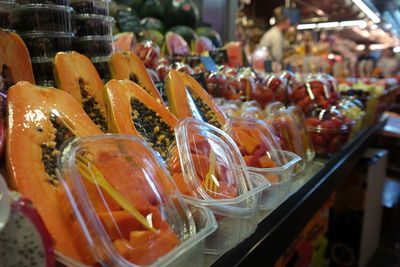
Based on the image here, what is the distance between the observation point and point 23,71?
0.80m

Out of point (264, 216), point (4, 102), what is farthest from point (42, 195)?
point (264, 216)

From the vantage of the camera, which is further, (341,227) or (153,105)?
(341,227)

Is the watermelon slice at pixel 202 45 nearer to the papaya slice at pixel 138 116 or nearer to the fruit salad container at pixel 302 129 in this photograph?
the fruit salad container at pixel 302 129

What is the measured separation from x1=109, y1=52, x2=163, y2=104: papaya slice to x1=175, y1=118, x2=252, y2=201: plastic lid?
215 mm

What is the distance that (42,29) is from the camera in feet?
2.96

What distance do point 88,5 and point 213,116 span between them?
53 centimetres

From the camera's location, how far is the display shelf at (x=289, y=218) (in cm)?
74

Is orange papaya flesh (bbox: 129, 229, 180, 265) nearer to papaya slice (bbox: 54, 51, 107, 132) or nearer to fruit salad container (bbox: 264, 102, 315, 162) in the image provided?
papaya slice (bbox: 54, 51, 107, 132)

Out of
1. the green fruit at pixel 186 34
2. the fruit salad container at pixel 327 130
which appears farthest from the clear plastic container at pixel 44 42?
the green fruit at pixel 186 34

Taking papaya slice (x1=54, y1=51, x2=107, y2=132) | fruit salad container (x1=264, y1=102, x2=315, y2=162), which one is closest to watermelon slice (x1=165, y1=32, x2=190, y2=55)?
fruit salad container (x1=264, y1=102, x2=315, y2=162)

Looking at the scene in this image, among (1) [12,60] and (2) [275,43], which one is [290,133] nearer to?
(1) [12,60]

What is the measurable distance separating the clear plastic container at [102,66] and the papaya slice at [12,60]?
257 mm

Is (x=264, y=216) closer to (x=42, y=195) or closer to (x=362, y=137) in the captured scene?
(x=42, y=195)

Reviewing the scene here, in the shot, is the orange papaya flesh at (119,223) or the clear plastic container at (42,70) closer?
the orange papaya flesh at (119,223)
